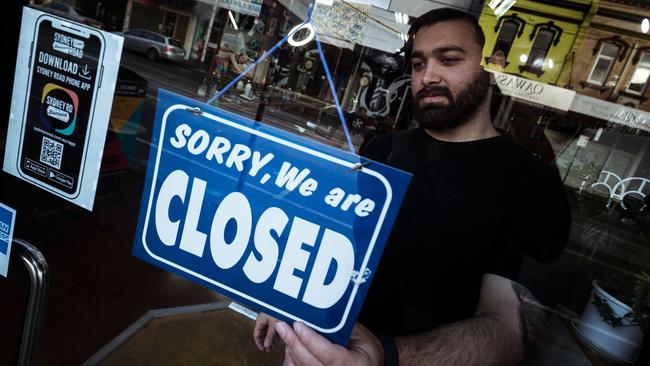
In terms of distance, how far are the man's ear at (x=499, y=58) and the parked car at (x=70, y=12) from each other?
1070mm

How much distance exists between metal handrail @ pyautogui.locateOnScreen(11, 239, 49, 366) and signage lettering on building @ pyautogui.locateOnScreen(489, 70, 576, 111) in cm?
142

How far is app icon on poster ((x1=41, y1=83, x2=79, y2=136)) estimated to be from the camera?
1104 millimetres

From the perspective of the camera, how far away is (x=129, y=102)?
1.20 metres

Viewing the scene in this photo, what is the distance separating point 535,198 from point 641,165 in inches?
7.9

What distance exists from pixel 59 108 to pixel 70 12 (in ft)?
0.95

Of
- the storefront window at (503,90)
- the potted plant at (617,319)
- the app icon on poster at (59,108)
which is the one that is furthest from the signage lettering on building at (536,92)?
the app icon on poster at (59,108)

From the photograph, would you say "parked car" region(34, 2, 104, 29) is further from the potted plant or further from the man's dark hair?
the potted plant

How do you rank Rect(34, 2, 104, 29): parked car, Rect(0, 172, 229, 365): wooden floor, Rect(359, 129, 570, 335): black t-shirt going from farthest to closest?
Rect(0, 172, 229, 365): wooden floor → Rect(34, 2, 104, 29): parked car → Rect(359, 129, 570, 335): black t-shirt

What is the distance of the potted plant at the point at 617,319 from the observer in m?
0.85

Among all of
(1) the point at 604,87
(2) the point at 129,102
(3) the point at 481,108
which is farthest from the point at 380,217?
(2) the point at 129,102

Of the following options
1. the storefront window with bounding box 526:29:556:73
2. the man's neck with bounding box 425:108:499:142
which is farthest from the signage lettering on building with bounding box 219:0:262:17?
the storefront window with bounding box 526:29:556:73

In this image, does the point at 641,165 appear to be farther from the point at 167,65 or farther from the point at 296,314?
the point at 167,65

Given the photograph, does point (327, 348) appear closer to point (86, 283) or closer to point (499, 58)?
point (499, 58)

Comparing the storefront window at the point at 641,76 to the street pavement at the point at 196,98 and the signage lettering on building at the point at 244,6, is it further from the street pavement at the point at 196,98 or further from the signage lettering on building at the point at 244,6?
the signage lettering on building at the point at 244,6
